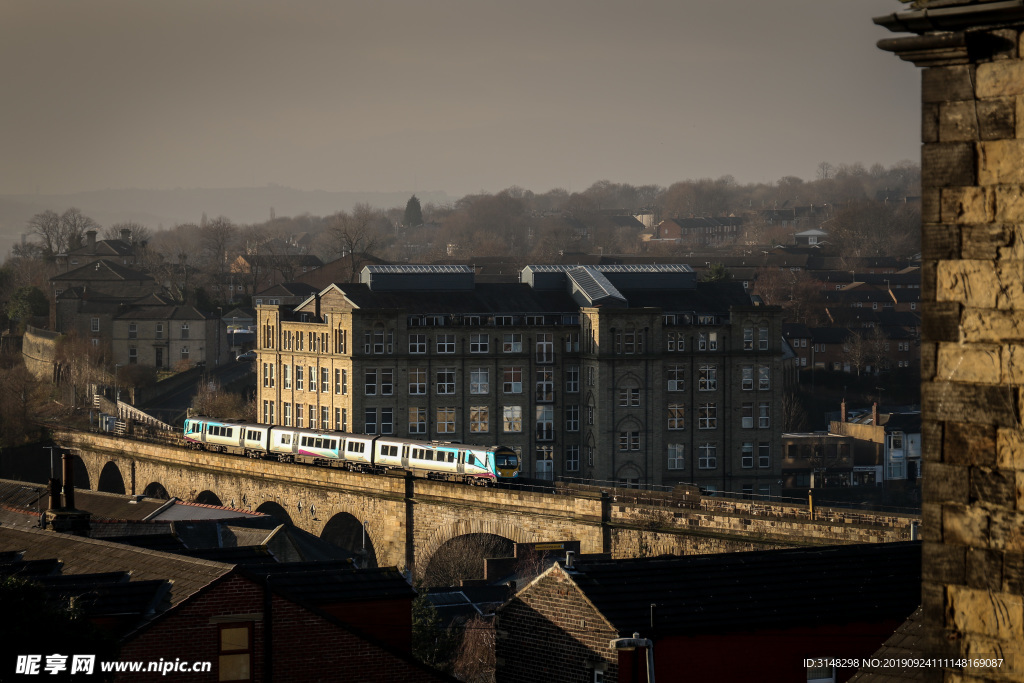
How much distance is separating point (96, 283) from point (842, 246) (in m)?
100

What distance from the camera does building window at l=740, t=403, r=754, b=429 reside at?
7625 centimetres

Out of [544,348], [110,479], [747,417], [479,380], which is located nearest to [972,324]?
[479,380]

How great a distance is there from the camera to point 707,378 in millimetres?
75812

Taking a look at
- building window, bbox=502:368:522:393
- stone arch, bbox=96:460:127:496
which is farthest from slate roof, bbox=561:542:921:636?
stone arch, bbox=96:460:127:496

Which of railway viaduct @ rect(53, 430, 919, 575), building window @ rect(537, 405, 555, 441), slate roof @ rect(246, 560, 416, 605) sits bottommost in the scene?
railway viaduct @ rect(53, 430, 919, 575)

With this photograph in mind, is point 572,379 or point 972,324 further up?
point 972,324

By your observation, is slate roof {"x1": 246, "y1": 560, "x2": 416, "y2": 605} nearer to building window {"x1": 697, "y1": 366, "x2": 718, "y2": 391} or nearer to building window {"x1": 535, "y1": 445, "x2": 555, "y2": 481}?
building window {"x1": 535, "y1": 445, "x2": 555, "y2": 481}

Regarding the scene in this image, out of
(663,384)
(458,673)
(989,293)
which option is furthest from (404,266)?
(989,293)

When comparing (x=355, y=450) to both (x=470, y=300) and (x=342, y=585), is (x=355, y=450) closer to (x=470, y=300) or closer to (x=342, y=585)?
(x=470, y=300)

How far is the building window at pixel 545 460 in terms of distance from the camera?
243ft

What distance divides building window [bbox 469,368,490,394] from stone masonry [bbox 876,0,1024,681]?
65587 millimetres

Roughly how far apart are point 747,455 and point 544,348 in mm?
12796

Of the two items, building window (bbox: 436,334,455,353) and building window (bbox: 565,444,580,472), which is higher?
building window (bbox: 436,334,455,353)

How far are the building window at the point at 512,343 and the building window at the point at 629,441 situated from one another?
7.21 meters
